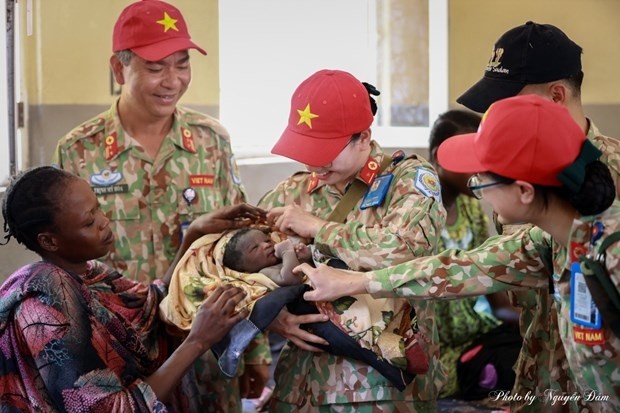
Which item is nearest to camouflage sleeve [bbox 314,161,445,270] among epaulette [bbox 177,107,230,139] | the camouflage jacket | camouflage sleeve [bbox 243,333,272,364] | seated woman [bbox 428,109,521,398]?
camouflage sleeve [bbox 243,333,272,364]

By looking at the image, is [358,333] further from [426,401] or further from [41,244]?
[41,244]

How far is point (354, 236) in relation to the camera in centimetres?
Result: 295

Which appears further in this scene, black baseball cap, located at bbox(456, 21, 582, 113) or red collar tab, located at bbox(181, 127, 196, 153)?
red collar tab, located at bbox(181, 127, 196, 153)

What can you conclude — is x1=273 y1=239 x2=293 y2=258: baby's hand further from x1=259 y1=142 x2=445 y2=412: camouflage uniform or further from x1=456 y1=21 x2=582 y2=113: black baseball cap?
x1=456 y1=21 x2=582 y2=113: black baseball cap

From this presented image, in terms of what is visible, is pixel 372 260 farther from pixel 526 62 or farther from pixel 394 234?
pixel 526 62

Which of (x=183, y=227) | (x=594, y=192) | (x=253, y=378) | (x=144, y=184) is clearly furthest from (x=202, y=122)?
(x=594, y=192)

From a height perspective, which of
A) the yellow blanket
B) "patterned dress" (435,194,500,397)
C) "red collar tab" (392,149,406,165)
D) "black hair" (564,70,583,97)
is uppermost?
"black hair" (564,70,583,97)

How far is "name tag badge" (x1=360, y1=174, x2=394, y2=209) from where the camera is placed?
3.04m

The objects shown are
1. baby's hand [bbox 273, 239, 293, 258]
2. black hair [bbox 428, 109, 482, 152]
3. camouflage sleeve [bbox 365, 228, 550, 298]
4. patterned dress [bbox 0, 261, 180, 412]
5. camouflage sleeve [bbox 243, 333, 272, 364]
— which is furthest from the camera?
black hair [bbox 428, 109, 482, 152]

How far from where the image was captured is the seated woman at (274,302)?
9.69ft

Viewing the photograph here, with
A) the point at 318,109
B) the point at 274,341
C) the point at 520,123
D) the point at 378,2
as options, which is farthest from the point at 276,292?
the point at 378,2

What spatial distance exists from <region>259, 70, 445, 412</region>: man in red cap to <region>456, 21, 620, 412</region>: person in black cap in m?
0.34

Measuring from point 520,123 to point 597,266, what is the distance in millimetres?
409

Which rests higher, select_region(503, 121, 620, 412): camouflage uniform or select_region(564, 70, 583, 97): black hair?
select_region(564, 70, 583, 97): black hair
